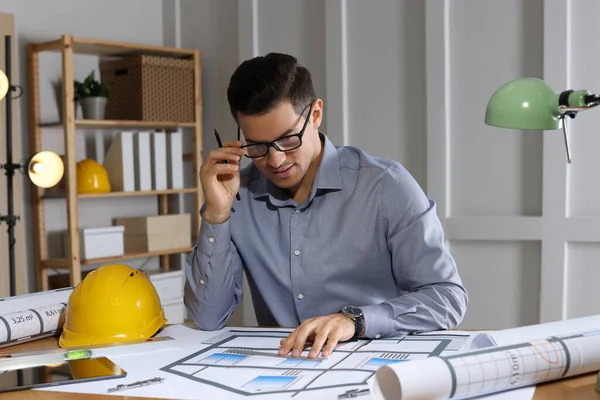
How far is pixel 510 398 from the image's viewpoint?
125cm

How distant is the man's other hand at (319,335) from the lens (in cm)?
153

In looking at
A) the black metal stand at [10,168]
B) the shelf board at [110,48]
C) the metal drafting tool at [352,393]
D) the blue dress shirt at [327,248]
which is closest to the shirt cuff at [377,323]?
the blue dress shirt at [327,248]

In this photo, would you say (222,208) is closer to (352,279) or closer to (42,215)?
(352,279)

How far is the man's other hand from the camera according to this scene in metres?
1.53

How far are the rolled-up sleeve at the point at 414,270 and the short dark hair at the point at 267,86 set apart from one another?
328mm

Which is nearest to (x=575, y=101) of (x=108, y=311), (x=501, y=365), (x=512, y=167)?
(x=501, y=365)

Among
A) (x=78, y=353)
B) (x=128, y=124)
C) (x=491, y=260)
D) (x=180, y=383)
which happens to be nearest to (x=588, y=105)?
(x=180, y=383)

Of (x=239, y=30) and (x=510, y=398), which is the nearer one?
(x=510, y=398)

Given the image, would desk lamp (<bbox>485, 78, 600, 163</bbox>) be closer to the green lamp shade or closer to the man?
the green lamp shade

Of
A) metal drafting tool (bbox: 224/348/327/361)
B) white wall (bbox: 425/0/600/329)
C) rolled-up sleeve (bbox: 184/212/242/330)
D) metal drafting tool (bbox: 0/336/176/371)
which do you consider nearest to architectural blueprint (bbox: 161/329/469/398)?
metal drafting tool (bbox: 224/348/327/361)

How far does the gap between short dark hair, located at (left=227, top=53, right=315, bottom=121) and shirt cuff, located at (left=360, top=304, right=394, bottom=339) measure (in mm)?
564

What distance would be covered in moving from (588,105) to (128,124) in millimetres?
3042

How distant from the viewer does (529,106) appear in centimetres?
156

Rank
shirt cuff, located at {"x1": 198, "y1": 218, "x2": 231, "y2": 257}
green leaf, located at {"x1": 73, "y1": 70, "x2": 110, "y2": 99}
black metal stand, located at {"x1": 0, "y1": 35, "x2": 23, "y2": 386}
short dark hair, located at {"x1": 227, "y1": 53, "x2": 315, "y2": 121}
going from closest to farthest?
short dark hair, located at {"x1": 227, "y1": 53, "x2": 315, "y2": 121} < shirt cuff, located at {"x1": 198, "y1": 218, "x2": 231, "y2": 257} < black metal stand, located at {"x1": 0, "y1": 35, "x2": 23, "y2": 386} < green leaf, located at {"x1": 73, "y1": 70, "x2": 110, "y2": 99}
